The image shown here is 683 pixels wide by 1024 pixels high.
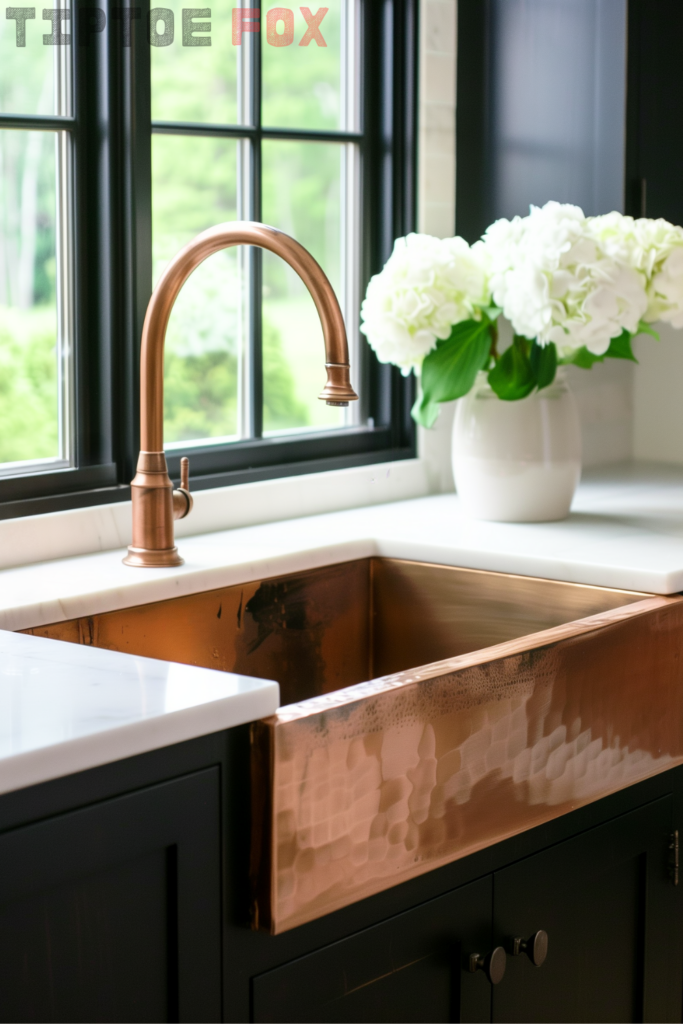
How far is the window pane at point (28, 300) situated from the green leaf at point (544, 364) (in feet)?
2.38

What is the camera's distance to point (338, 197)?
219 cm

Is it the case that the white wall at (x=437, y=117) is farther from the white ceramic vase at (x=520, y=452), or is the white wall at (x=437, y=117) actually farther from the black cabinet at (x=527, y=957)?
the black cabinet at (x=527, y=957)

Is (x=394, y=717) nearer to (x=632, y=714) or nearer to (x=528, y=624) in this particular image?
(x=632, y=714)

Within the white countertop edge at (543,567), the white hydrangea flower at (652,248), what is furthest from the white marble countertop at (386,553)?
the white hydrangea flower at (652,248)

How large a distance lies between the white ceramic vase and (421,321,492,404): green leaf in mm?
54

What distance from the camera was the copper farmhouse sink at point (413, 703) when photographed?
1043mm

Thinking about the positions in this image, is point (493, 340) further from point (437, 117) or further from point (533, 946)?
point (533, 946)

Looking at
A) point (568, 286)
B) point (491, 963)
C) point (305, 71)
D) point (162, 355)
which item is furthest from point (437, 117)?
point (491, 963)

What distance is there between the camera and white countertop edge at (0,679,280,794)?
0.85 m

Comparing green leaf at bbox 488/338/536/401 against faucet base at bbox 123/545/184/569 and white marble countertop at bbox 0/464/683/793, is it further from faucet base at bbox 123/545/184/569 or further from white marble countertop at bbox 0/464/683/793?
faucet base at bbox 123/545/184/569

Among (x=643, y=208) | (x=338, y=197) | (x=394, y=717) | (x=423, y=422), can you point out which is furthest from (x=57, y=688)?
(x=643, y=208)

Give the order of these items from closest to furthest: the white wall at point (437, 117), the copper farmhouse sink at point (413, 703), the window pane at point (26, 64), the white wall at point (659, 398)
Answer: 1. the copper farmhouse sink at point (413, 703)
2. the window pane at point (26, 64)
3. the white wall at point (437, 117)
4. the white wall at point (659, 398)

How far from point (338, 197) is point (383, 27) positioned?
31 centimetres

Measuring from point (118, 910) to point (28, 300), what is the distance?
1.04 m
